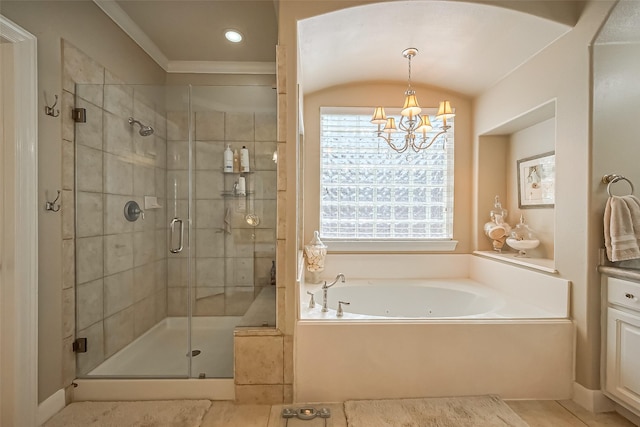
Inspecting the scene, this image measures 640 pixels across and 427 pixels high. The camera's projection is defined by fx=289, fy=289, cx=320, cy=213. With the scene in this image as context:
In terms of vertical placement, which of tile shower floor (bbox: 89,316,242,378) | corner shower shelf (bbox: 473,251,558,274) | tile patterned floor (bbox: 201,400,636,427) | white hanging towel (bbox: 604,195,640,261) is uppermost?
white hanging towel (bbox: 604,195,640,261)

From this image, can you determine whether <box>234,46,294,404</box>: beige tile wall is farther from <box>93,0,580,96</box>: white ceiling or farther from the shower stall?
<box>93,0,580,96</box>: white ceiling

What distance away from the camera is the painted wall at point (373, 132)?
2719 mm

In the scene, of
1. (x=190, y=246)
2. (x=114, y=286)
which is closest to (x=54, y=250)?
(x=114, y=286)

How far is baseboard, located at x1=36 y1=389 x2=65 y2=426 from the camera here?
153 cm

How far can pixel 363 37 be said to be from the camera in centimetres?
197

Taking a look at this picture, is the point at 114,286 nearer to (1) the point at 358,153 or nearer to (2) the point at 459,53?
(1) the point at 358,153

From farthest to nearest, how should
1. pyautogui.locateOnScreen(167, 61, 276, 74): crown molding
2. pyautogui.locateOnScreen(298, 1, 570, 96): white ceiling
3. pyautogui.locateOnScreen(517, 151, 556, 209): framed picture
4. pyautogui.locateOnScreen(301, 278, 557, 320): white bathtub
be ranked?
pyautogui.locateOnScreen(167, 61, 276, 74): crown molding
pyautogui.locateOnScreen(301, 278, 557, 320): white bathtub
pyautogui.locateOnScreen(517, 151, 556, 209): framed picture
pyautogui.locateOnScreen(298, 1, 570, 96): white ceiling

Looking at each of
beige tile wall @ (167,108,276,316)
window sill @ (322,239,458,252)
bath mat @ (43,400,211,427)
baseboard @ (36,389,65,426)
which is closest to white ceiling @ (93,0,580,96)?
beige tile wall @ (167,108,276,316)

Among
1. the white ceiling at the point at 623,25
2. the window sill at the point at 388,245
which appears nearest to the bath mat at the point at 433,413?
the window sill at the point at 388,245

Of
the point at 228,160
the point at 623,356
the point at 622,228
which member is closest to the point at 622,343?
the point at 623,356

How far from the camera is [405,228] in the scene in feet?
9.11

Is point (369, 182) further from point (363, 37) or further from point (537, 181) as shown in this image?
point (537, 181)

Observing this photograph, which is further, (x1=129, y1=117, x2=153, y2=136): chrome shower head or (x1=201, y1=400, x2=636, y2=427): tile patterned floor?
(x1=129, y1=117, x2=153, y2=136): chrome shower head

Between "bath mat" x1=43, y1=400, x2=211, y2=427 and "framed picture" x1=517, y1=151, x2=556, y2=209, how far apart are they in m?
2.76
